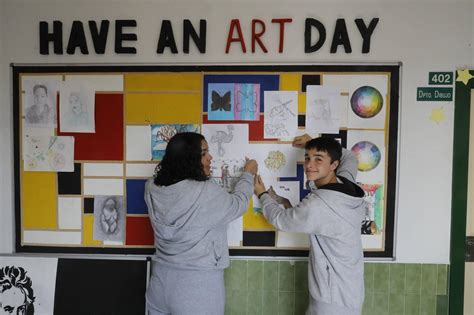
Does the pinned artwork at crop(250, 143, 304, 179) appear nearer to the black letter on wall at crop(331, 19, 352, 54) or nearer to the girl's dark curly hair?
→ the girl's dark curly hair

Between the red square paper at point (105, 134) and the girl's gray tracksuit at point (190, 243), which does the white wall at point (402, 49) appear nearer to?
the red square paper at point (105, 134)

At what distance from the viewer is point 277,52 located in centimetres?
211

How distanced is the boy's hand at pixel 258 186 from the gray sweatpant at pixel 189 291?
21.2 inches

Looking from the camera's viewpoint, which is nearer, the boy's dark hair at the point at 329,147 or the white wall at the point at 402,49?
the boy's dark hair at the point at 329,147

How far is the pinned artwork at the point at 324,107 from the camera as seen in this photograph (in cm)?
210

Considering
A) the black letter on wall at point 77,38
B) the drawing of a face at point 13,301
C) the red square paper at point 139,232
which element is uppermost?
the black letter on wall at point 77,38

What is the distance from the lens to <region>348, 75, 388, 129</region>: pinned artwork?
6.88 feet

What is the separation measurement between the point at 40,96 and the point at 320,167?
1.82 meters

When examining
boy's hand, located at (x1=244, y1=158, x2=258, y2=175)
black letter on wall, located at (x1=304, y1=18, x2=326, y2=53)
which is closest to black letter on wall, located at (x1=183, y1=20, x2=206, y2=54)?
black letter on wall, located at (x1=304, y1=18, x2=326, y2=53)

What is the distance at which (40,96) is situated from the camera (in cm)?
218

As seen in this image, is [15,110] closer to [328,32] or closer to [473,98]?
[328,32]

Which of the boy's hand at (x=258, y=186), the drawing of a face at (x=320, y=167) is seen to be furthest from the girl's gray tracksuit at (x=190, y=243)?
the drawing of a face at (x=320, y=167)

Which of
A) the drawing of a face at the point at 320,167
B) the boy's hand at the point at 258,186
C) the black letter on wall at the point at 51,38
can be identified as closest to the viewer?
the drawing of a face at the point at 320,167

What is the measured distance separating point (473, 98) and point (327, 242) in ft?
4.79
